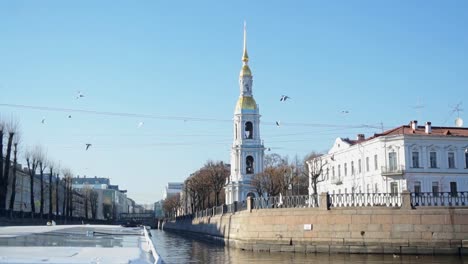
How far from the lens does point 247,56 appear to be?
95.6 metres

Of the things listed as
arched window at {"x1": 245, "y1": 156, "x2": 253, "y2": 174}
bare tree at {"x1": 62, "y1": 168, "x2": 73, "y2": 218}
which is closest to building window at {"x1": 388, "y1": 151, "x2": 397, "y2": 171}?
arched window at {"x1": 245, "y1": 156, "x2": 253, "y2": 174}

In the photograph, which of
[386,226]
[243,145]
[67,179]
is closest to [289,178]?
[243,145]

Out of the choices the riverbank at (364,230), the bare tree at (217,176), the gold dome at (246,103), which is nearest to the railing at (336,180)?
the gold dome at (246,103)

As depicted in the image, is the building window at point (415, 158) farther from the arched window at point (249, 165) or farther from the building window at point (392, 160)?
the arched window at point (249, 165)

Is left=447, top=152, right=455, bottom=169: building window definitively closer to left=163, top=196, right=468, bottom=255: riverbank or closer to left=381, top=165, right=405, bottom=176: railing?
left=381, top=165, right=405, bottom=176: railing

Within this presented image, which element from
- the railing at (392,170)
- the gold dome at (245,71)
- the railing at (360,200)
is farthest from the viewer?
the gold dome at (245,71)

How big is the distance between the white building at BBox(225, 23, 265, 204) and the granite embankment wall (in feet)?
162

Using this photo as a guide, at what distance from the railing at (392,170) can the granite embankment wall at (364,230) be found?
78.6 ft

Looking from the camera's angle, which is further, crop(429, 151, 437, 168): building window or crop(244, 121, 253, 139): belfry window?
crop(244, 121, 253, 139): belfry window

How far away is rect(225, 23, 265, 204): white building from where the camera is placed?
92250mm

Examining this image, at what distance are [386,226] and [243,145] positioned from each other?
55891 millimetres

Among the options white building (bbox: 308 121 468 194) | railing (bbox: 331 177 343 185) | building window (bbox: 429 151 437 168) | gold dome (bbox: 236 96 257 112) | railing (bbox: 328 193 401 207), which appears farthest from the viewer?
gold dome (bbox: 236 96 257 112)

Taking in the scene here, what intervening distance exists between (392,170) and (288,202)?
72.8 ft

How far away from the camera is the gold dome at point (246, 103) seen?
91.6 metres
